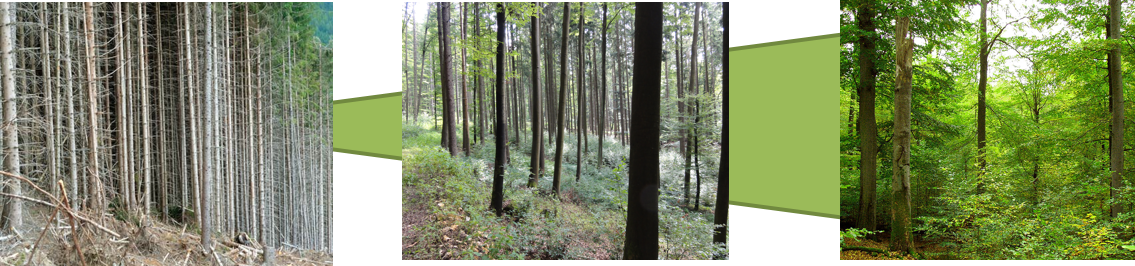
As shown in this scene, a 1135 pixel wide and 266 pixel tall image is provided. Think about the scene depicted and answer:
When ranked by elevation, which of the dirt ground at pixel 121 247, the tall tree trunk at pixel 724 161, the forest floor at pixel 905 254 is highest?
the tall tree trunk at pixel 724 161

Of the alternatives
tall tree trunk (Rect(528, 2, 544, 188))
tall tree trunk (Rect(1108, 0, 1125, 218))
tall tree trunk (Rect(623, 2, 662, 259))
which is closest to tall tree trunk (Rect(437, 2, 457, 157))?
tall tree trunk (Rect(528, 2, 544, 188))

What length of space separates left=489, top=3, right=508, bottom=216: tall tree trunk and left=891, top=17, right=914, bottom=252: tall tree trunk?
10.6 feet

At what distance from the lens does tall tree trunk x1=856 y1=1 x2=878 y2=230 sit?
147 inches

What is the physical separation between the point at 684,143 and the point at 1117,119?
172 inches

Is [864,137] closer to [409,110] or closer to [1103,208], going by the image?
[1103,208]

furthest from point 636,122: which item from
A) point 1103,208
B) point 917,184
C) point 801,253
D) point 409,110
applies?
point 1103,208

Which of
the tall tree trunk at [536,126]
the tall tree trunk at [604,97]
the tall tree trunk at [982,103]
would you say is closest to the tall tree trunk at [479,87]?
the tall tree trunk at [536,126]

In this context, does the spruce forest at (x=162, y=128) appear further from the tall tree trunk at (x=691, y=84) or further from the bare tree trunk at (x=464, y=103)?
the tall tree trunk at (x=691, y=84)

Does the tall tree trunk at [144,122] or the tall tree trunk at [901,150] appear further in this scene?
the tall tree trunk at [901,150]

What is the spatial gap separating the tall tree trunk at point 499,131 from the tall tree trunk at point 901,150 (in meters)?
3.22

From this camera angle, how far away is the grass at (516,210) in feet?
7.57

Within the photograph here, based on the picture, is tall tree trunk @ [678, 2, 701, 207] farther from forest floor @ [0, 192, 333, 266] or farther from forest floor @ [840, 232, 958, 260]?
forest floor @ [0, 192, 333, 266]

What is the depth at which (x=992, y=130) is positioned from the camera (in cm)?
381

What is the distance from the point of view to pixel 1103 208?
3133 mm
